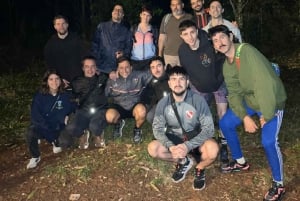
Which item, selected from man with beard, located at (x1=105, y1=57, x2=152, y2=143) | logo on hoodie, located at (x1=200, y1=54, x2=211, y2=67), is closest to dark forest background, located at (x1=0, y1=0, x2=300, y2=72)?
man with beard, located at (x1=105, y1=57, x2=152, y2=143)

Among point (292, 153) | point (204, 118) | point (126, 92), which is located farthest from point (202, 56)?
point (292, 153)

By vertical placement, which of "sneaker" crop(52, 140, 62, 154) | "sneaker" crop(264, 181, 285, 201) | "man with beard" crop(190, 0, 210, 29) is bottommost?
"sneaker" crop(264, 181, 285, 201)

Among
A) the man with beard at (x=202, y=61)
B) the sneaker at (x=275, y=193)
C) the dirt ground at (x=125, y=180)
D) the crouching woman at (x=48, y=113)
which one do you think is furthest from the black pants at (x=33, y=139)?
the sneaker at (x=275, y=193)

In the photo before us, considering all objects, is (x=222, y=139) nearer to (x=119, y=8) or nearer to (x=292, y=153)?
(x=292, y=153)

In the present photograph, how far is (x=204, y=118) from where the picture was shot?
5.68m

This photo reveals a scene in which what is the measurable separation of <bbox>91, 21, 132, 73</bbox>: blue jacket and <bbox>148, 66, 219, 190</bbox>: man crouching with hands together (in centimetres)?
232

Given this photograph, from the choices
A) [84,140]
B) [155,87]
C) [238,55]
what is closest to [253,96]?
[238,55]

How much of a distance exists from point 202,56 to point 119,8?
2334mm

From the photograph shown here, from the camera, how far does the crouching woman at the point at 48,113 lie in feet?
22.7

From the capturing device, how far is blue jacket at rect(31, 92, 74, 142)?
6.99 metres

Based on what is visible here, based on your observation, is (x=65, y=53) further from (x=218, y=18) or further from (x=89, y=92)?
(x=218, y=18)

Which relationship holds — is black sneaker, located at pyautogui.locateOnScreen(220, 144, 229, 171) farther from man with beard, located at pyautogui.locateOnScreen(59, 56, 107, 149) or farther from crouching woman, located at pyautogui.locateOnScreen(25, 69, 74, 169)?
crouching woman, located at pyautogui.locateOnScreen(25, 69, 74, 169)

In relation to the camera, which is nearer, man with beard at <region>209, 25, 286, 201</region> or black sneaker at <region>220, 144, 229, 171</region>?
man with beard at <region>209, 25, 286, 201</region>

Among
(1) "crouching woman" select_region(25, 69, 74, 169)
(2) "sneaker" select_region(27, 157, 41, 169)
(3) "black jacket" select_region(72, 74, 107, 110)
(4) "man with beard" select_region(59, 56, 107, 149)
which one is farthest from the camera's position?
(3) "black jacket" select_region(72, 74, 107, 110)
